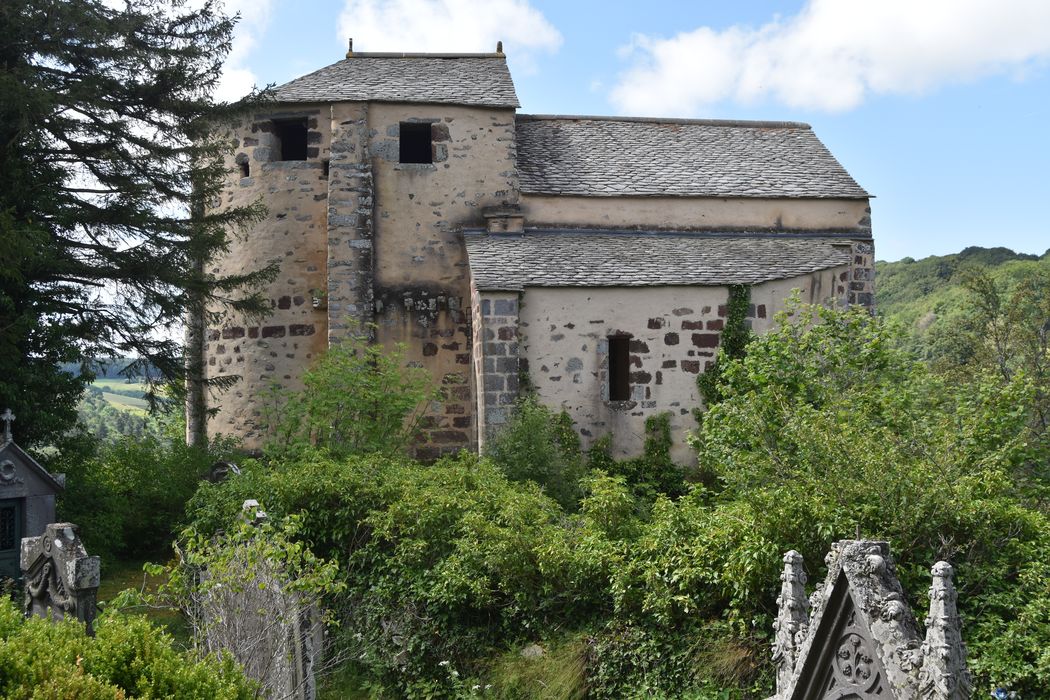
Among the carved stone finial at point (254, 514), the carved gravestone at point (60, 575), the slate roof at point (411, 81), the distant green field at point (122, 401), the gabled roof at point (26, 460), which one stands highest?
the slate roof at point (411, 81)

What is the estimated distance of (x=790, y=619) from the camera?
19.8 feet

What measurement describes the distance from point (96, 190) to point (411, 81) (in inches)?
267

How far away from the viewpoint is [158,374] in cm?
1480

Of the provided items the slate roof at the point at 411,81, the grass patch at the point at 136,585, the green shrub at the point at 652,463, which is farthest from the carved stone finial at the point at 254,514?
the slate roof at the point at 411,81

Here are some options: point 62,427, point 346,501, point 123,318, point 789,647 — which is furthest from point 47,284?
point 789,647

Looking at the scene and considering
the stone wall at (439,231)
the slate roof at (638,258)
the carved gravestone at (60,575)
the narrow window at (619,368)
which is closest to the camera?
the carved gravestone at (60,575)

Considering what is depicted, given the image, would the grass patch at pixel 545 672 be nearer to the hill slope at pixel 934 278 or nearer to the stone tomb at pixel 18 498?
the stone tomb at pixel 18 498

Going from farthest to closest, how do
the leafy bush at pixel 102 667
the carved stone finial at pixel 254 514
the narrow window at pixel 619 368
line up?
the narrow window at pixel 619 368 → the carved stone finial at pixel 254 514 → the leafy bush at pixel 102 667

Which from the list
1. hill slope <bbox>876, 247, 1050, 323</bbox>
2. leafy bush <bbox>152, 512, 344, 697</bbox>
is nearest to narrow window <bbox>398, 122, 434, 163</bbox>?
leafy bush <bbox>152, 512, 344, 697</bbox>

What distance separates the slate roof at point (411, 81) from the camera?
1745 cm

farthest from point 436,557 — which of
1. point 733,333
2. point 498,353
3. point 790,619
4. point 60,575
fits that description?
point 733,333

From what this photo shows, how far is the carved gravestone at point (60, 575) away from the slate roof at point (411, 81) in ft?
36.1

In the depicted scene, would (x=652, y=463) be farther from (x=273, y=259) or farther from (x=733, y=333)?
(x=273, y=259)

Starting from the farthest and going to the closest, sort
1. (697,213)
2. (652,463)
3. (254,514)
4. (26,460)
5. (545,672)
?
(697,213)
(652,463)
(26,460)
(254,514)
(545,672)
